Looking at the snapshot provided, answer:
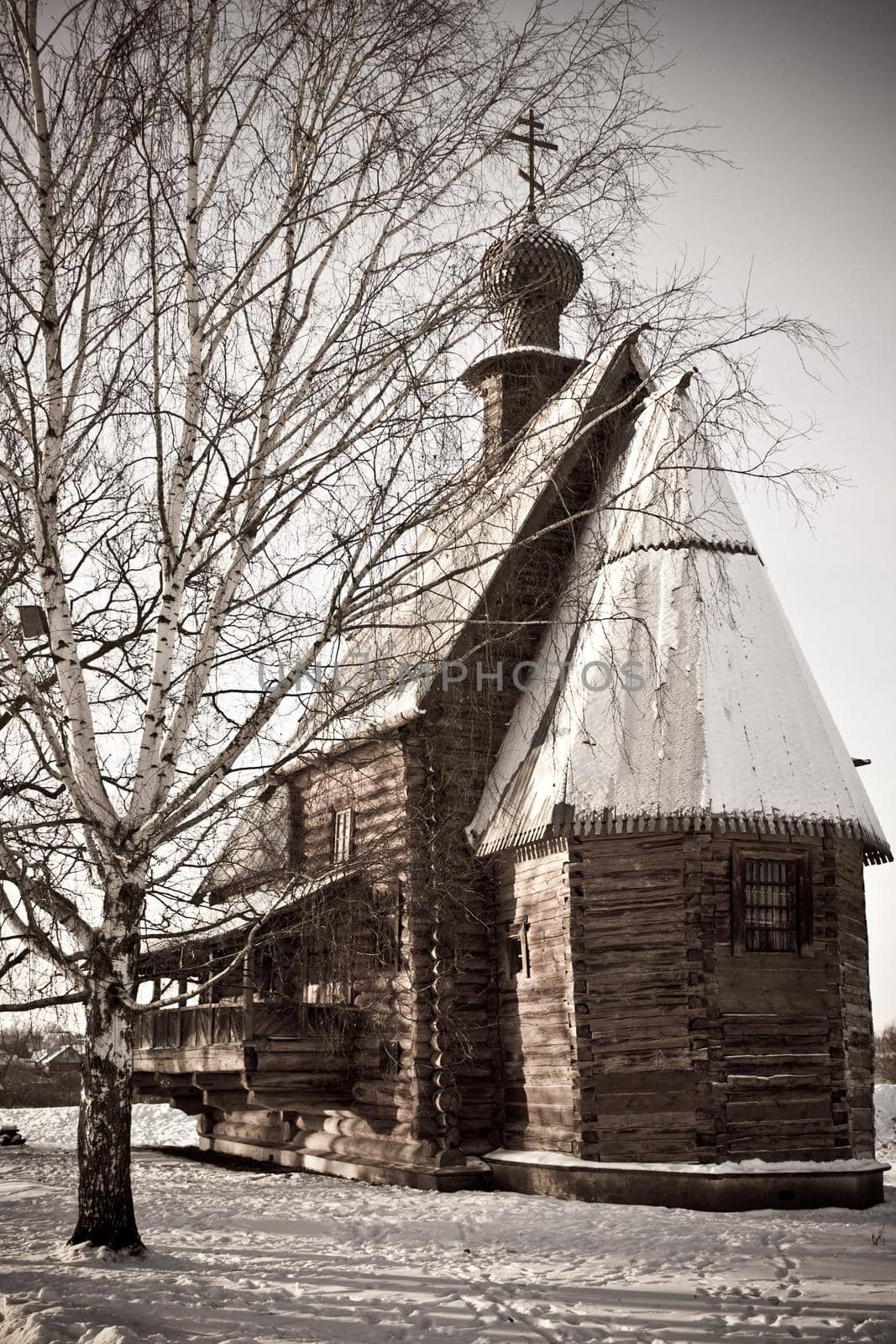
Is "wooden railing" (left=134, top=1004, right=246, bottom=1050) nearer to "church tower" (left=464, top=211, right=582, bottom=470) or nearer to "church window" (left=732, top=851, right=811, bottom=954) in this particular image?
"church window" (left=732, top=851, right=811, bottom=954)

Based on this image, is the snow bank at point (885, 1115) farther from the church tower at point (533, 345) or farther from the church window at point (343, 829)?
the church tower at point (533, 345)

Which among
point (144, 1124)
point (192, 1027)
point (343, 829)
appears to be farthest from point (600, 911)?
point (144, 1124)

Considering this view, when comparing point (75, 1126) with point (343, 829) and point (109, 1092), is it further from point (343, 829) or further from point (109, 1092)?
point (109, 1092)

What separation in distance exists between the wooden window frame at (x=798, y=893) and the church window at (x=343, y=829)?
5.32 metres

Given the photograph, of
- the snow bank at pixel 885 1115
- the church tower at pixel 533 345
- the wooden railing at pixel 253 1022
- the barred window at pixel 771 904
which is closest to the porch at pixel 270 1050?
the wooden railing at pixel 253 1022

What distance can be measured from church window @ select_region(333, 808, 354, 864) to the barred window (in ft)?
17.7

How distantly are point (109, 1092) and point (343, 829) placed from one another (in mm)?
8392

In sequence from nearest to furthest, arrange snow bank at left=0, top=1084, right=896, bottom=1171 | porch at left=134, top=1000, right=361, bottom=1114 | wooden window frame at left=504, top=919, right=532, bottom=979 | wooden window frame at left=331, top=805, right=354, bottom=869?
1. wooden window frame at left=504, top=919, right=532, bottom=979
2. porch at left=134, top=1000, right=361, bottom=1114
3. wooden window frame at left=331, top=805, right=354, bottom=869
4. snow bank at left=0, top=1084, right=896, bottom=1171

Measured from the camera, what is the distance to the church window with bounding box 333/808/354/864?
1611cm

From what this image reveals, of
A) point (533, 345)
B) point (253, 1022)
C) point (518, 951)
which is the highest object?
point (533, 345)

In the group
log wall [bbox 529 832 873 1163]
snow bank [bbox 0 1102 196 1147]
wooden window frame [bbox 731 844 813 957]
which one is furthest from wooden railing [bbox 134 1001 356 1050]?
snow bank [bbox 0 1102 196 1147]

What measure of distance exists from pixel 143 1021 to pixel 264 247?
42.4ft

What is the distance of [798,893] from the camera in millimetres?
13141

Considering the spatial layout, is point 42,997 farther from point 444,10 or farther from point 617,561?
point 617,561
